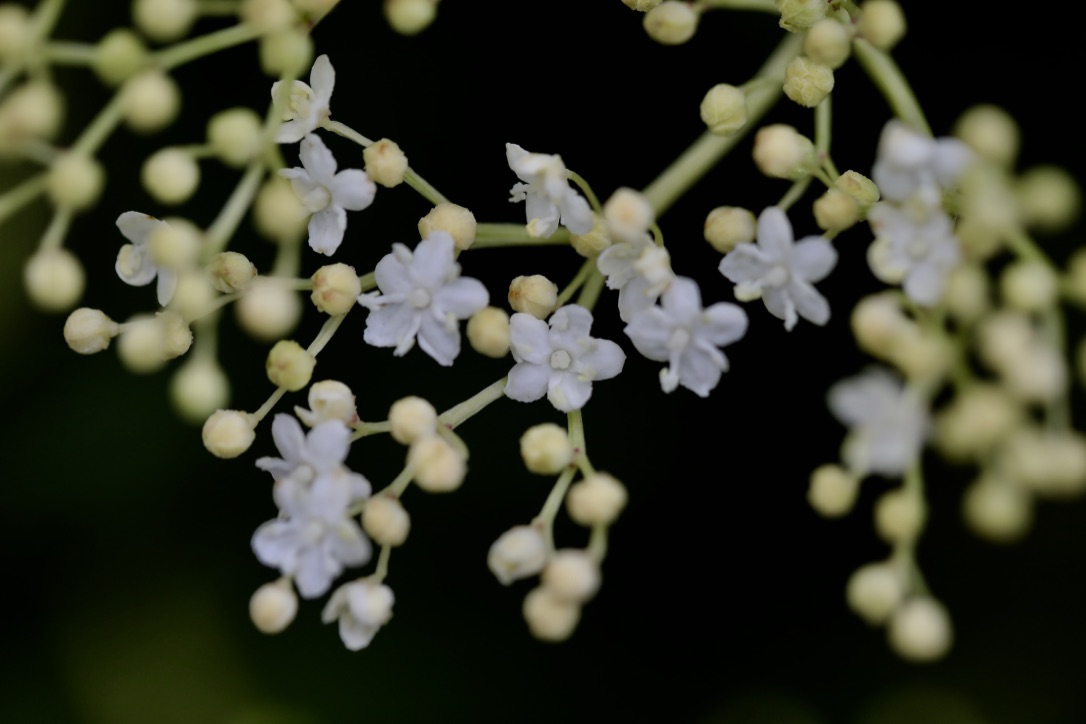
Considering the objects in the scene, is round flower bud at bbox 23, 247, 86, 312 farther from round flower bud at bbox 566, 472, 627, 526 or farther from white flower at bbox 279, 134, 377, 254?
round flower bud at bbox 566, 472, 627, 526

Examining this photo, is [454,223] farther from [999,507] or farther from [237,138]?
[999,507]

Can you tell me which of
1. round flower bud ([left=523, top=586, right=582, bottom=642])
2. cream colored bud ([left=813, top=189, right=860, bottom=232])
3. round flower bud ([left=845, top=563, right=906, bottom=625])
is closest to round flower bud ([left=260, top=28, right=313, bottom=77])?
round flower bud ([left=523, top=586, right=582, bottom=642])

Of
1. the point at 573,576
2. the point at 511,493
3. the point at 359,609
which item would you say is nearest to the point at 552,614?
the point at 573,576

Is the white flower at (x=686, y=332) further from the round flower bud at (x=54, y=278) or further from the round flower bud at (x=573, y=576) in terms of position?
the round flower bud at (x=54, y=278)

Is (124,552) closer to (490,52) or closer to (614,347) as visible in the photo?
(490,52)

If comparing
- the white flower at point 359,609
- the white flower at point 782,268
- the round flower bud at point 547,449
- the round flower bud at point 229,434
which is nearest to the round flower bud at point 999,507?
the white flower at point 782,268

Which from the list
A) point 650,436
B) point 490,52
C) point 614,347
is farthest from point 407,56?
point 614,347

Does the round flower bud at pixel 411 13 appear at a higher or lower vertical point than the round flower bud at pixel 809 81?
higher
